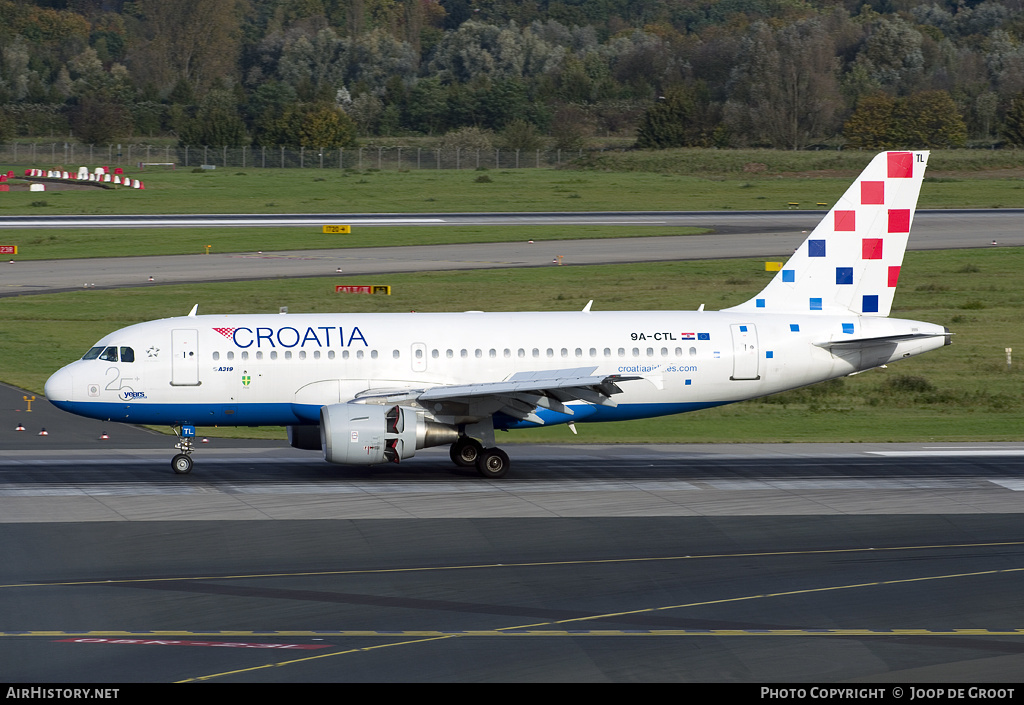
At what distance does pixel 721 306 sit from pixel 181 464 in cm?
3628

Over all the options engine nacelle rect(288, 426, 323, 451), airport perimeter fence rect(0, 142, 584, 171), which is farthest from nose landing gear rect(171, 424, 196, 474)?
airport perimeter fence rect(0, 142, 584, 171)

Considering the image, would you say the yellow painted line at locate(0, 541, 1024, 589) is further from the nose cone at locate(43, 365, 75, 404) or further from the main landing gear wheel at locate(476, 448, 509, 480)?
the nose cone at locate(43, 365, 75, 404)

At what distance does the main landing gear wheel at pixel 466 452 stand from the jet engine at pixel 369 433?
247 cm

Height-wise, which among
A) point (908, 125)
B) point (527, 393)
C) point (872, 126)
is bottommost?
point (527, 393)

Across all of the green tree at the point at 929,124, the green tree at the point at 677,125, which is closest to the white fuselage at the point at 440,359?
the green tree at the point at 677,125

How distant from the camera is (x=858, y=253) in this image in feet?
125

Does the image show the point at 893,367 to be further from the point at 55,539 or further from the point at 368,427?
the point at 55,539

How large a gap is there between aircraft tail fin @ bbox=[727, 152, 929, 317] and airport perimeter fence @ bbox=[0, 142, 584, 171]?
4130 inches

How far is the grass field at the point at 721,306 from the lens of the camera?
4450 centimetres

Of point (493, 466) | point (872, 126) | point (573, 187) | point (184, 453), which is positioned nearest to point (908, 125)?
point (872, 126)

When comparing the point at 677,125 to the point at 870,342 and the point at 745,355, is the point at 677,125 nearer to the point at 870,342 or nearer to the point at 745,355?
the point at 870,342

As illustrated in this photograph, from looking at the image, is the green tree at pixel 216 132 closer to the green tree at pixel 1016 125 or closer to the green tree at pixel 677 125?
the green tree at pixel 677 125

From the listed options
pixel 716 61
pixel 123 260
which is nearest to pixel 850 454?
pixel 123 260

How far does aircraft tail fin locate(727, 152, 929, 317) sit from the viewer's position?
37844 mm
